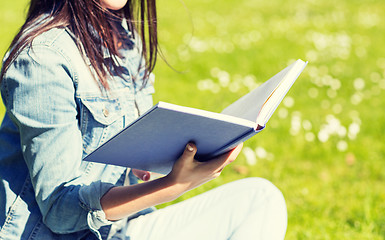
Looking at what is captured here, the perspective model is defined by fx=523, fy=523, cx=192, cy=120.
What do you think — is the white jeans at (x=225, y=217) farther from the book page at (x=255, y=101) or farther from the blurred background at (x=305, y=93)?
the blurred background at (x=305, y=93)

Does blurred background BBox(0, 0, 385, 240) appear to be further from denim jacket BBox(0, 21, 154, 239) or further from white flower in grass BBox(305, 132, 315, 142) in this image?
denim jacket BBox(0, 21, 154, 239)

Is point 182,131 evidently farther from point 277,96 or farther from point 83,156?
point 83,156

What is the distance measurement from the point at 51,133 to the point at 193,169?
0.40 m

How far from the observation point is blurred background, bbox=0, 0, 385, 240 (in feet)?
9.64

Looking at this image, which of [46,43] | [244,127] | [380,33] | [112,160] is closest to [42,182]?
[112,160]

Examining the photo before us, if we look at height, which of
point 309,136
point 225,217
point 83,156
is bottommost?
point 309,136

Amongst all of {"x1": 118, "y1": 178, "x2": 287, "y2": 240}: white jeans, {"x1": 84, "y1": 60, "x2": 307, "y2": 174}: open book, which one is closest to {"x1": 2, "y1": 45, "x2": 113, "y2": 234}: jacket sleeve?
{"x1": 84, "y1": 60, "x2": 307, "y2": 174}: open book

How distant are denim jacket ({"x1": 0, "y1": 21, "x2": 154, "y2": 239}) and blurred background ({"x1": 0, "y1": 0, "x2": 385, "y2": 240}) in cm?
69

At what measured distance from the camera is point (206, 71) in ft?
16.7

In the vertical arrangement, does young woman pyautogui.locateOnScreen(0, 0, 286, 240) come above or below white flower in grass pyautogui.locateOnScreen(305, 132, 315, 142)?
above

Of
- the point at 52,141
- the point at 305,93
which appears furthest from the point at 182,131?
the point at 305,93

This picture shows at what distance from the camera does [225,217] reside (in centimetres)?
177

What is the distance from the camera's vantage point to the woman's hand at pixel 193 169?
4.54 ft

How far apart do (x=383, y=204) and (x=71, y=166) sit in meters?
2.03
